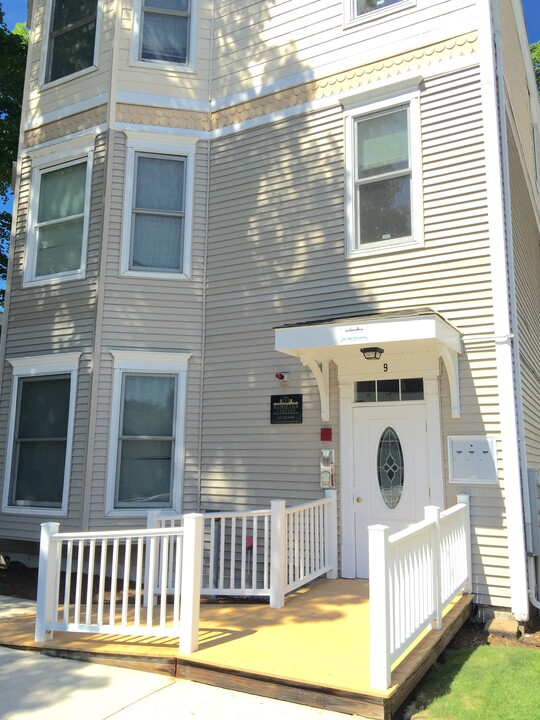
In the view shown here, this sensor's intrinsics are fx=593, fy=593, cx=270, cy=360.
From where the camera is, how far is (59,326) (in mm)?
8406

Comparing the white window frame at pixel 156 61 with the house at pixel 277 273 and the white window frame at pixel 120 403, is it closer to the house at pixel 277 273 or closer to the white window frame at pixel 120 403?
the house at pixel 277 273

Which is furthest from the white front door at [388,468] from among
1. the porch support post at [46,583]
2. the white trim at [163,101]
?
the white trim at [163,101]

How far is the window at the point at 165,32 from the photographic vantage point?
8812 mm

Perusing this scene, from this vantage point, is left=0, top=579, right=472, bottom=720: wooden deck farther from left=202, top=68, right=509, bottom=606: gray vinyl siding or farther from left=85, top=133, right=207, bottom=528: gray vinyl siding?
left=85, top=133, right=207, bottom=528: gray vinyl siding

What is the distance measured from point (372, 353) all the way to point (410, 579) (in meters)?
2.74

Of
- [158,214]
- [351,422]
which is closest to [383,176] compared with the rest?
[351,422]

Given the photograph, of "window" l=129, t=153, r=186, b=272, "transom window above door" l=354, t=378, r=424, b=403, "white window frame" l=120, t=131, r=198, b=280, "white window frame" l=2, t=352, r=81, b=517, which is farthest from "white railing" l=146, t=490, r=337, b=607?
"window" l=129, t=153, r=186, b=272

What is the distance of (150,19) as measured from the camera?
8922 millimetres

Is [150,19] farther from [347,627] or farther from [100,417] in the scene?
[347,627]

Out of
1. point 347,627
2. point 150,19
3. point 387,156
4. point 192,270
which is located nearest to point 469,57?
point 387,156

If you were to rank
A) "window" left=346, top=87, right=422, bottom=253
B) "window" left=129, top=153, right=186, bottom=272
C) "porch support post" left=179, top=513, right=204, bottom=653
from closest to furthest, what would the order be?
"porch support post" left=179, top=513, right=204, bottom=653
"window" left=346, top=87, right=422, bottom=253
"window" left=129, top=153, right=186, bottom=272

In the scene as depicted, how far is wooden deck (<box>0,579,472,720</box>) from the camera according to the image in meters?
3.85

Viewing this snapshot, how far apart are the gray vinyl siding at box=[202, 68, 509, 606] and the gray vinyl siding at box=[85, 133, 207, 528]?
17 centimetres

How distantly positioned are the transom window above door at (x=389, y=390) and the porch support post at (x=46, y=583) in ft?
11.8
